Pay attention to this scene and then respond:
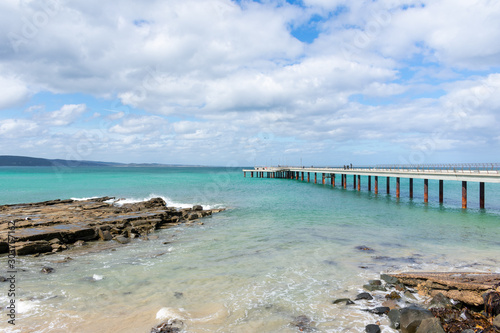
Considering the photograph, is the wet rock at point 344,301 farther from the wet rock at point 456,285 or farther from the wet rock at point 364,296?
the wet rock at point 456,285

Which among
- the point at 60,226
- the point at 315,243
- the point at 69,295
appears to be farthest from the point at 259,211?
the point at 69,295

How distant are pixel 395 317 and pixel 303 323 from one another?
2453mm

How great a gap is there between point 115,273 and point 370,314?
9.81 m

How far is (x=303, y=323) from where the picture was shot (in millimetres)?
8344

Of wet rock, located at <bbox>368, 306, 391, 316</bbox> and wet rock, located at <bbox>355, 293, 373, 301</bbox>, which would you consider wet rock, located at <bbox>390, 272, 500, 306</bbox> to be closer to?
wet rock, located at <bbox>355, 293, 373, 301</bbox>

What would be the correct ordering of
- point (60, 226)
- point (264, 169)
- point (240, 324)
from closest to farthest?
point (240, 324) < point (60, 226) < point (264, 169)

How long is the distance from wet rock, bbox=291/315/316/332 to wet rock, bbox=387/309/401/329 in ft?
6.90

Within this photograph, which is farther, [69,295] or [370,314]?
[69,295]

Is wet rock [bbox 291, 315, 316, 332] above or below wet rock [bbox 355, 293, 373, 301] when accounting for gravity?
below

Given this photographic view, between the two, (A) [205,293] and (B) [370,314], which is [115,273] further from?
(B) [370,314]

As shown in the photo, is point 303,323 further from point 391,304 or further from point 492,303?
point 492,303

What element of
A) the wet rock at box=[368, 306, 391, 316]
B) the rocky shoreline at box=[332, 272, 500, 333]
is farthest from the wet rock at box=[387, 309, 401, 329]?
the wet rock at box=[368, 306, 391, 316]

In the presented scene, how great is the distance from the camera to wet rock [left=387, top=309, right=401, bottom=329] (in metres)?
7.91

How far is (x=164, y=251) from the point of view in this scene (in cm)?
1611
